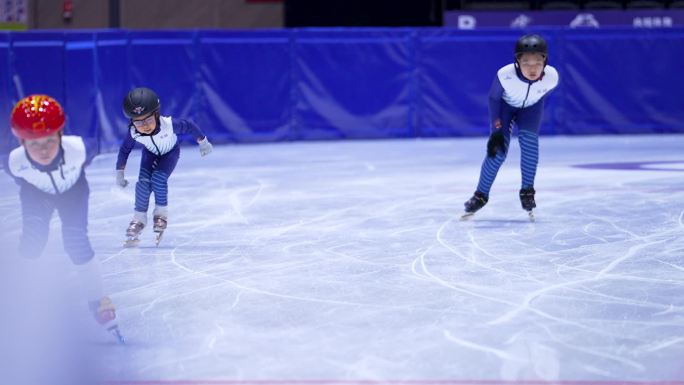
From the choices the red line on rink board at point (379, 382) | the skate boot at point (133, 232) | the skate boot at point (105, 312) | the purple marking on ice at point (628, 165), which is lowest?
the purple marking on ice at point (628, 165)

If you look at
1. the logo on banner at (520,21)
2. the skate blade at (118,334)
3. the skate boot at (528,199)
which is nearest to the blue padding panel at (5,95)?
the skate boot at (528,199)

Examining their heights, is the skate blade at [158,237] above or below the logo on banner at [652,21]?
below

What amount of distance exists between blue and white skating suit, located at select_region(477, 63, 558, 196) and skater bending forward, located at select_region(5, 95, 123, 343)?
4.62 metres

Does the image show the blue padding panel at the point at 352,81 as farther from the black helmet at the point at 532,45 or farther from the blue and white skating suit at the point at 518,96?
the black helmet at the point at 532,45

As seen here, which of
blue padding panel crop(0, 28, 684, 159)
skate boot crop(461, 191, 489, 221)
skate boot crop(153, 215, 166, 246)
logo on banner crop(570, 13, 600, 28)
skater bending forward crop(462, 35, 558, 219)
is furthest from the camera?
logo on banner crop(570, 13, 600, 28)

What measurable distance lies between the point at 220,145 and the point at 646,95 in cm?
732

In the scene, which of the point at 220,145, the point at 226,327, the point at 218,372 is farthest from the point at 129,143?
the point at 220,145

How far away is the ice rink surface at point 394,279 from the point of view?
5.01 meters

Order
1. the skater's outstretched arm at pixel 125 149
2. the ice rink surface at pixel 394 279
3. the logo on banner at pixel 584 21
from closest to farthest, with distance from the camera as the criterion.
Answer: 1. the ice rink surface at pixel 394 279
2. the skater's outstretched arm at pixel 125 149
3. the logo on banner at pixel 584 21

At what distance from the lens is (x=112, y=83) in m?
15.5

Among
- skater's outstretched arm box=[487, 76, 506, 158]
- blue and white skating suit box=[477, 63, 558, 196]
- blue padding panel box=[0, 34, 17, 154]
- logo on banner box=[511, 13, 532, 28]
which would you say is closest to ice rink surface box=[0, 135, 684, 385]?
blue and white skating suit box=[477, 63, 558, 196]

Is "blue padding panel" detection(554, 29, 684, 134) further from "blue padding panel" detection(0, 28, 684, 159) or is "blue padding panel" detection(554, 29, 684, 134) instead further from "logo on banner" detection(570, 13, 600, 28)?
"logo on banner" detection(570, 13, 600, 28)

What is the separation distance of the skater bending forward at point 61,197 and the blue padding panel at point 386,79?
11259 mm

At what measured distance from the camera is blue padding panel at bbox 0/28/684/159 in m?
17.3
